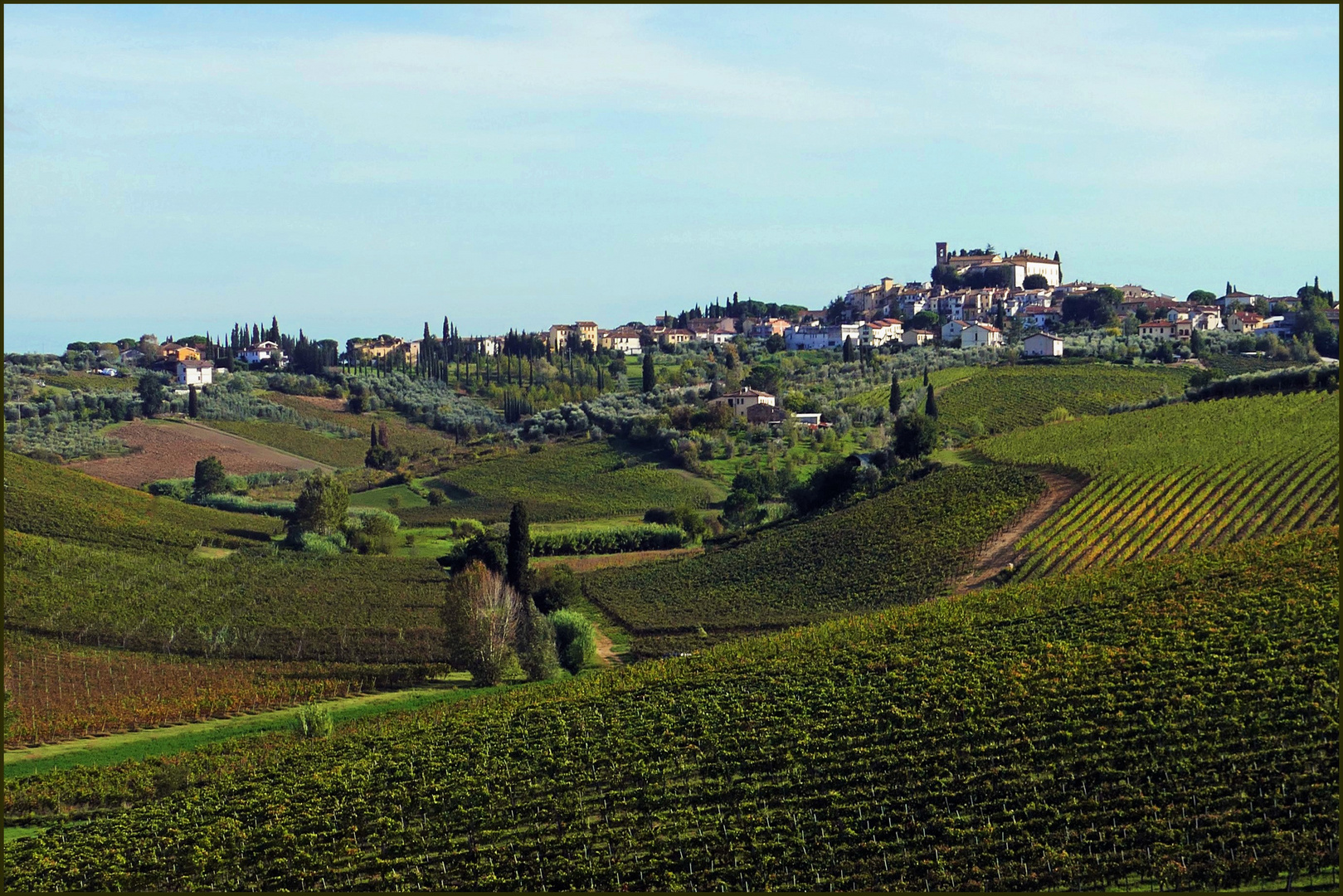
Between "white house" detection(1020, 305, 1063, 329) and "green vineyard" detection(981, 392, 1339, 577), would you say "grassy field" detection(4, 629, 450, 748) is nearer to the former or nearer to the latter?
"green vineyard" detection(981, 392, 1339, 577)

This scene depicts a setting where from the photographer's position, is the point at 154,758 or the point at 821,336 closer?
the point at 154,758

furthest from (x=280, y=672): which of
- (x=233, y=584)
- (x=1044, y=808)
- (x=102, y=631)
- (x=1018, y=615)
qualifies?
(x=1044, y=808)

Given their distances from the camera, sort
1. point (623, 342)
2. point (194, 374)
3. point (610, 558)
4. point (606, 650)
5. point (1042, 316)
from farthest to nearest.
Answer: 1. point (623, 342)
2. point (1042, 316)
3. point (194, 374)
4. point (610, 558)
5. point (606, 650)

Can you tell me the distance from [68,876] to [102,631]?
85.6 feet

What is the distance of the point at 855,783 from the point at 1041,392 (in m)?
75.5

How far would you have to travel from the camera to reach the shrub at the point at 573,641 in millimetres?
49719

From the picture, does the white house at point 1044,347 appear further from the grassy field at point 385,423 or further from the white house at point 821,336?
the grassy field at point 385,423

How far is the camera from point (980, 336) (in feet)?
431

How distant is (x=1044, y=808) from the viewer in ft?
88.8

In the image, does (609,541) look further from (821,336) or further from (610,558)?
(821,336)

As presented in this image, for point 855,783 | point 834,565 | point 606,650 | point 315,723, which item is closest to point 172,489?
point 606,650

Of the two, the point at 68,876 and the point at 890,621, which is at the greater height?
the point at 890,621

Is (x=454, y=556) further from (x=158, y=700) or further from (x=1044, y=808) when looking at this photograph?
(x=1044, y=808)

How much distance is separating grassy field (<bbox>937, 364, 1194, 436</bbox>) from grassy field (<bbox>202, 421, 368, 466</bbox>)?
2019 inches
